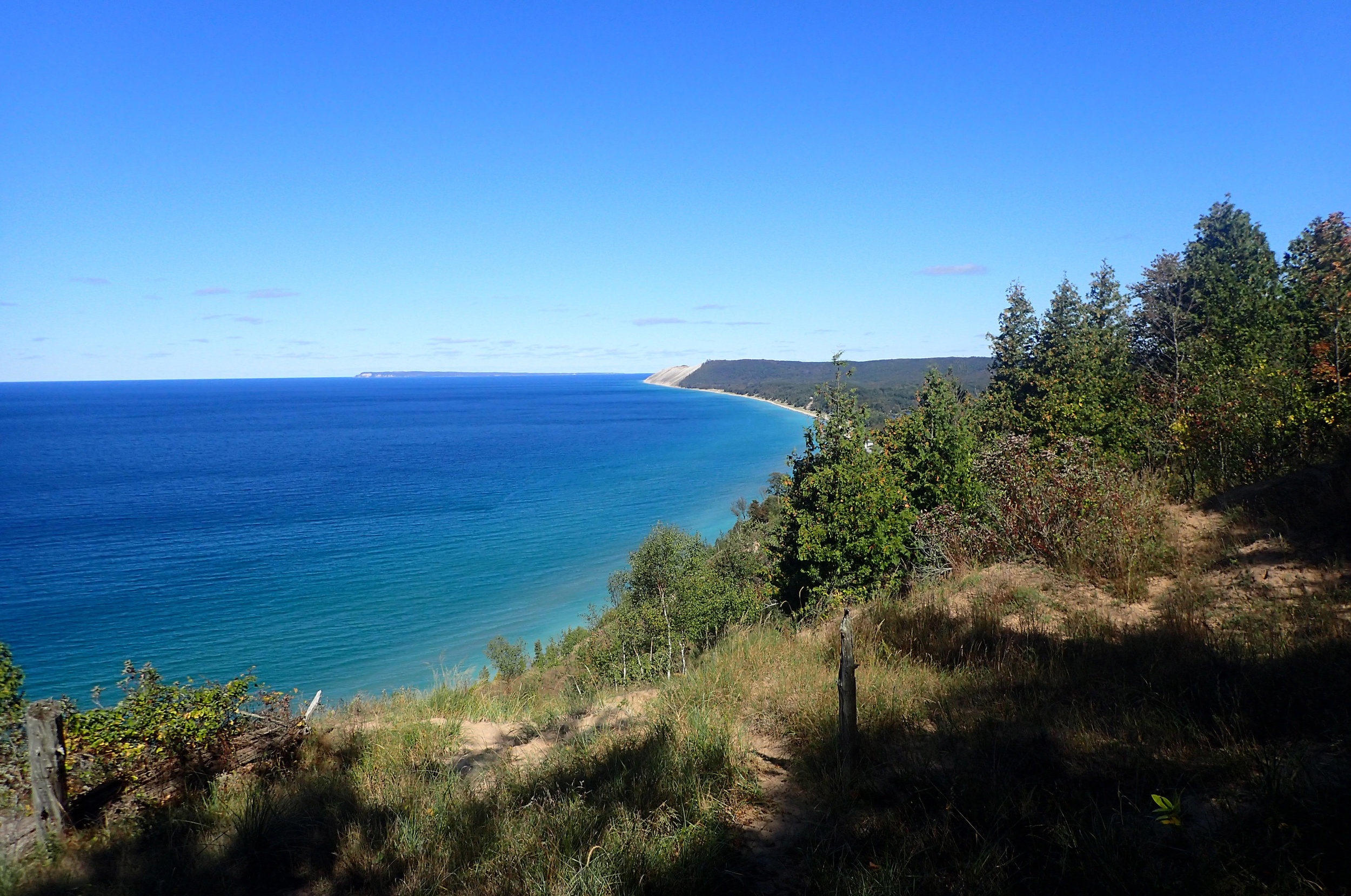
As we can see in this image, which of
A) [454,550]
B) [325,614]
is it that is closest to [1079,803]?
[325,614]

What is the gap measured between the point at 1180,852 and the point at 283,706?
681 cm

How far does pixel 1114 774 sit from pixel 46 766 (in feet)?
23.4

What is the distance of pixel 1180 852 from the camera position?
316 cm

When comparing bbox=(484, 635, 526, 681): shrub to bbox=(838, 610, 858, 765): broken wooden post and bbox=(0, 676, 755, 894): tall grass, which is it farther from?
bbox=(838, 610, 858, 765): broken wooden post

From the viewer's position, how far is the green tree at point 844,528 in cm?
1305

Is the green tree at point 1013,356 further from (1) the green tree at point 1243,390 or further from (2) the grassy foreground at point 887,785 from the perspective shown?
(2) the grassy foreground at point 887,785

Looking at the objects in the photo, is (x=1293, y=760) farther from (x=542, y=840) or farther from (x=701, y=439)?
(x=701, y=439)

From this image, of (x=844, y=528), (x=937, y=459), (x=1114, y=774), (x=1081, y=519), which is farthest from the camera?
(x=937, y=459)

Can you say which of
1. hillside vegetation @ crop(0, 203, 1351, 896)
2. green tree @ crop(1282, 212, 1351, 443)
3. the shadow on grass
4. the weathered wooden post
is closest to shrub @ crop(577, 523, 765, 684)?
hillside vegetation @ crop(0, 203, 1351, 896)

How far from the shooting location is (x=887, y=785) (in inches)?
166

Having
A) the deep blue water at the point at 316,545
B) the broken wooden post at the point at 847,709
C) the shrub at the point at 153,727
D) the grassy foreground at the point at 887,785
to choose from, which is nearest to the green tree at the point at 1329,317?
the grassy foreground at the point at 887,785

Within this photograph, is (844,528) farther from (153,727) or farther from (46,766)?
(46,766)

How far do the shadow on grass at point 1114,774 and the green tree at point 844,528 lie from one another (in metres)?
6.00

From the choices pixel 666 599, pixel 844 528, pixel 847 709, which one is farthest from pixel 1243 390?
pixel 666 599
